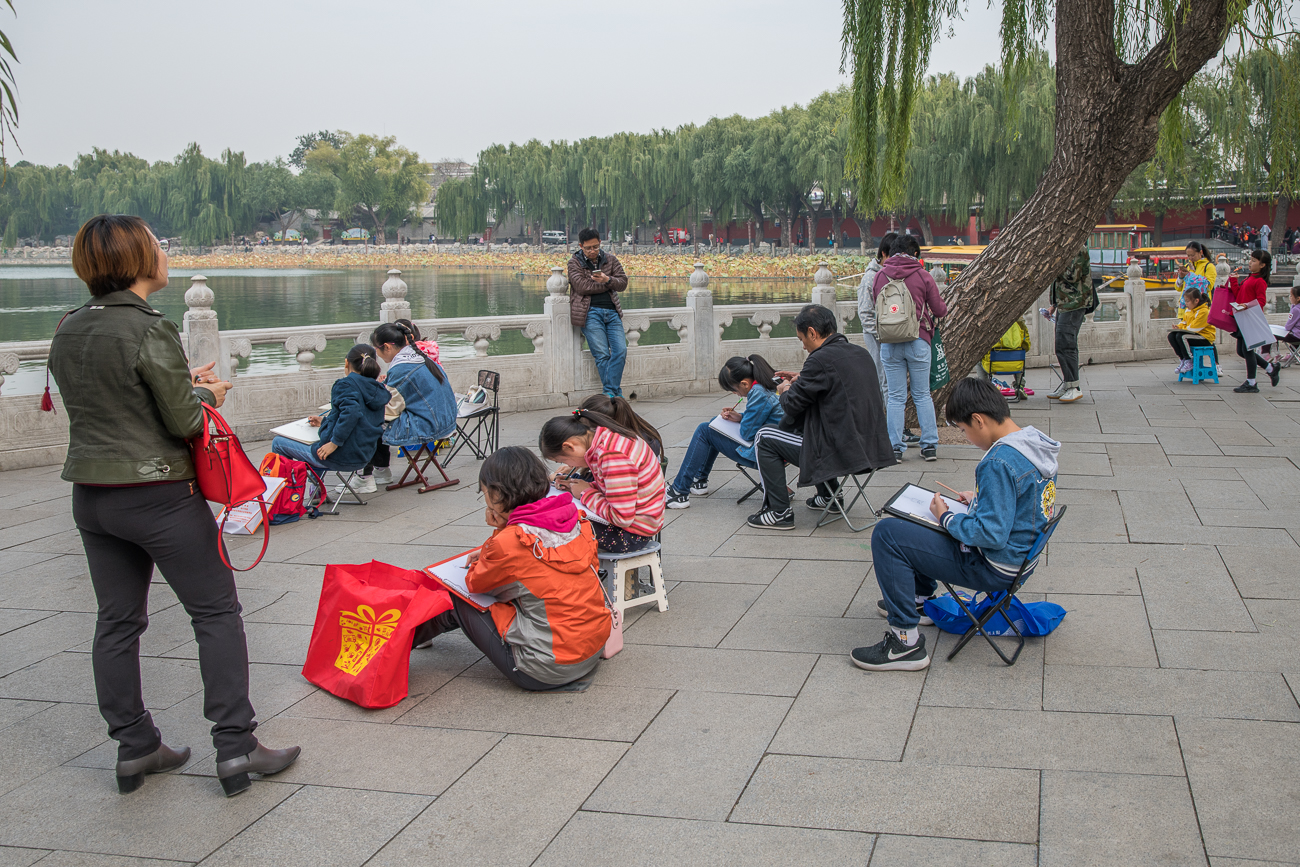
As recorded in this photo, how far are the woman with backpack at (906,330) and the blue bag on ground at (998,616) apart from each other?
9.73 ft

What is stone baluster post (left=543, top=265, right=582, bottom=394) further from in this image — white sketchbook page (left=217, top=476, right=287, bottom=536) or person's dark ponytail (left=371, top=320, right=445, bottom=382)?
white sketchbook page (left=217, top=476, right=287, bottom=536)

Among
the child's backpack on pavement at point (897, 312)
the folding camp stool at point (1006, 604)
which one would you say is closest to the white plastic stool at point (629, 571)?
the folding camp stool at point (1006, 604)

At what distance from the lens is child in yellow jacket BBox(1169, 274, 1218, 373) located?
10.3 metres

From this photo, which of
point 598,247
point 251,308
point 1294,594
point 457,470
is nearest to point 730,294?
point 251,308

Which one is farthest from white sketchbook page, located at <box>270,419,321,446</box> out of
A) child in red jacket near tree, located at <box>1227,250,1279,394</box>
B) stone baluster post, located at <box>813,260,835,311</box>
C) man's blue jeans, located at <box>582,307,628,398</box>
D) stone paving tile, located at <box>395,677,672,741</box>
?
child in red jacket near tree, located at <box>1227,250,1279,394</box>

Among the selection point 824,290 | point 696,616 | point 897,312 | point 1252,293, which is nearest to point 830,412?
point 696,616

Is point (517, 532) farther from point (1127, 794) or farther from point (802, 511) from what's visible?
point (802, 511)

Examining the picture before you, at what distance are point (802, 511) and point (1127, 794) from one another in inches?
124

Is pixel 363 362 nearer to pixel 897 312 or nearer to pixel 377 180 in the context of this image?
pixel 897 312

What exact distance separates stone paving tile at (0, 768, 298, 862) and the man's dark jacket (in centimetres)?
302

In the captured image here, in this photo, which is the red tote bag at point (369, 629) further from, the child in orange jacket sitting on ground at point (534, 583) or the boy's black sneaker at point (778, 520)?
the boy's black sneaker at point (778, 520)

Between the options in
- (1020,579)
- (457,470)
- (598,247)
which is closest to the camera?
(1020,579)

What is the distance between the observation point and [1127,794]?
257cm

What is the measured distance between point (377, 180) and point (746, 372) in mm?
61008
